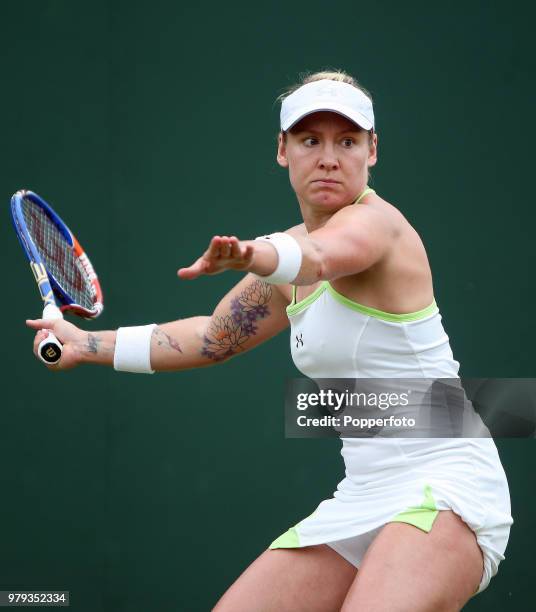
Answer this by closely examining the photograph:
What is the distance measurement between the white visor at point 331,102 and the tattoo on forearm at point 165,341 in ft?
2.22

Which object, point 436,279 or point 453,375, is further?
point 436,279

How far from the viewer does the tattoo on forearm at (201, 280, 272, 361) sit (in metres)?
3.16

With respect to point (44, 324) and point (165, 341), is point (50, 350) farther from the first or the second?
point (165, 341)

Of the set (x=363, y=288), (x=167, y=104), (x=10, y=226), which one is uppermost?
(x=167, y=104)

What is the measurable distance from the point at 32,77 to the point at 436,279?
5.51 feet

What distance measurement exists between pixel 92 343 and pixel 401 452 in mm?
904

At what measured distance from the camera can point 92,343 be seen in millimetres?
3164

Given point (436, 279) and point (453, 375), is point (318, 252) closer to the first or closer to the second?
point (453, 375)

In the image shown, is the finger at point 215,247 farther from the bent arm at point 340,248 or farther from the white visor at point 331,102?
the white visor at point 331,102

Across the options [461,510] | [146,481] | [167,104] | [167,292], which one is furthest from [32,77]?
[461,510]

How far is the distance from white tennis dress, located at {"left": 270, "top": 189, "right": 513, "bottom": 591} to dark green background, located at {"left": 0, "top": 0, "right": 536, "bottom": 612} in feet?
5.76

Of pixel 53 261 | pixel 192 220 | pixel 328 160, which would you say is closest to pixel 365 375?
pixel 328 160

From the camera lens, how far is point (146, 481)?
453 cm

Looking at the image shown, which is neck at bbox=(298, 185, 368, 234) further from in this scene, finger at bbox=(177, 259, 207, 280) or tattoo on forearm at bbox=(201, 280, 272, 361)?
finger at bbox=(177, 259, 207, 280)
